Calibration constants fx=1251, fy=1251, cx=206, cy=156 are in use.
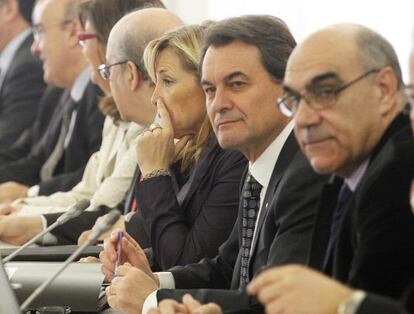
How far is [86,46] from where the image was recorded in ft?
15.9

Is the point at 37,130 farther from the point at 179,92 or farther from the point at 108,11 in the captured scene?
the point at 179,92

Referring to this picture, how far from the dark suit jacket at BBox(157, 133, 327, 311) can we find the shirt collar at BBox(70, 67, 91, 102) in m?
2.45

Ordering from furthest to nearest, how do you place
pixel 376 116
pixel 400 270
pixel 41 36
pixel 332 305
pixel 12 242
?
pixel 41 36 < pixel 12 242 < pixel 376 116 < pixel 400 270 < pixel 332 305

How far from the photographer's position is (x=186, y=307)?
2.86m

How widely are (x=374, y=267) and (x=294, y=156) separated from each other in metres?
0.76

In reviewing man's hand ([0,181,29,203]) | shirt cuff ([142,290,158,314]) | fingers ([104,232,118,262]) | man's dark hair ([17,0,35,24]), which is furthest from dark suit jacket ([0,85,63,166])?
shirt cuff ([142,290,158,314])

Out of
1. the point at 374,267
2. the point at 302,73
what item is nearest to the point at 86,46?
the point at 302,73

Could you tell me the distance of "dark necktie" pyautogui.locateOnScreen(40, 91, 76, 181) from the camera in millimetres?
5762

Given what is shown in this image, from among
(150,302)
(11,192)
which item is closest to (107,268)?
(150,302)

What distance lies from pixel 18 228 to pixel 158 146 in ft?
3.14

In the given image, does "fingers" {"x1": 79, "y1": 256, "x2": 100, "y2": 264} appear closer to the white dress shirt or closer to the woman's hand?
the woman's hand

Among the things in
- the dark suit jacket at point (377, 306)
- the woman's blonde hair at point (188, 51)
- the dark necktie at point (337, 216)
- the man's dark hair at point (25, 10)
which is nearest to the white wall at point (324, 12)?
the man's dark hair at point (25, 10)

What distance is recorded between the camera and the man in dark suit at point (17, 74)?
699 centimetres

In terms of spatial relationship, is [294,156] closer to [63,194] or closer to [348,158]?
[348,158]
